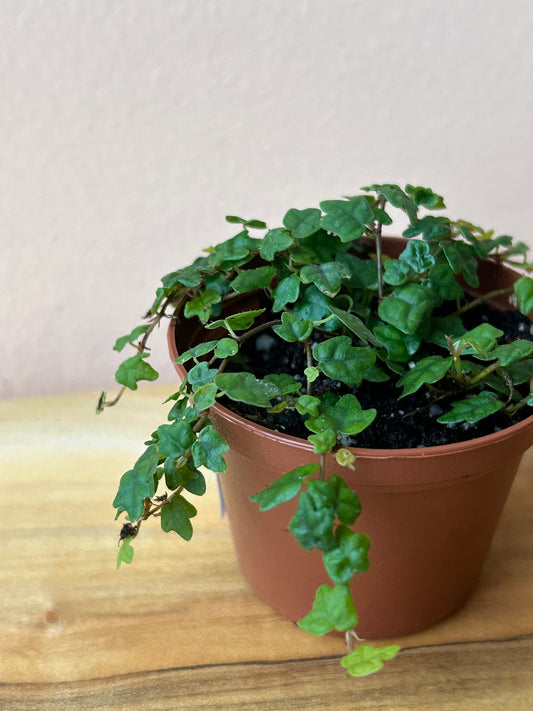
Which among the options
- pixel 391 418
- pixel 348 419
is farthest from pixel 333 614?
pixel 391 418

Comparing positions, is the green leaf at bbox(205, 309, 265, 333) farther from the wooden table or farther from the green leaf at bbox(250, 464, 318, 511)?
the wooden table

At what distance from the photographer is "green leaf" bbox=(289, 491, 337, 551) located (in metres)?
0.47

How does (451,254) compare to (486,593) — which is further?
(486,593)

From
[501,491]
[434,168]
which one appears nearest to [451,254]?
[501,491]

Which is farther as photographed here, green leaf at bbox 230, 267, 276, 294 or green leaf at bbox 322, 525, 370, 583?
green leaf at bbox 230, 267, 276, 294

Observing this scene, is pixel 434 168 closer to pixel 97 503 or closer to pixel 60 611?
pixel 97 503

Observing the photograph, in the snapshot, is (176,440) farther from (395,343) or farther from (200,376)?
(395,343)

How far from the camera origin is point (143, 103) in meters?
1.00

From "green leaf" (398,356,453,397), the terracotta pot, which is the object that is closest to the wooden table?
the terracotta pot

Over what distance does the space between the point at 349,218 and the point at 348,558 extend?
0.31 m

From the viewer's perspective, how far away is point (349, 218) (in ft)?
2.06

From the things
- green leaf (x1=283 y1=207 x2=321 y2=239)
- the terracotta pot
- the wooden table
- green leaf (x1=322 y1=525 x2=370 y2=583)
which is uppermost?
green leaf (x1=283 y1=207 x2=321 y2=239)

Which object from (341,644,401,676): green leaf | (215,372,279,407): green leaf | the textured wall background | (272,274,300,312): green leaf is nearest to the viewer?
→ (341,644,401,676): green leaf

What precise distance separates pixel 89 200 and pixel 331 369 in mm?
650
